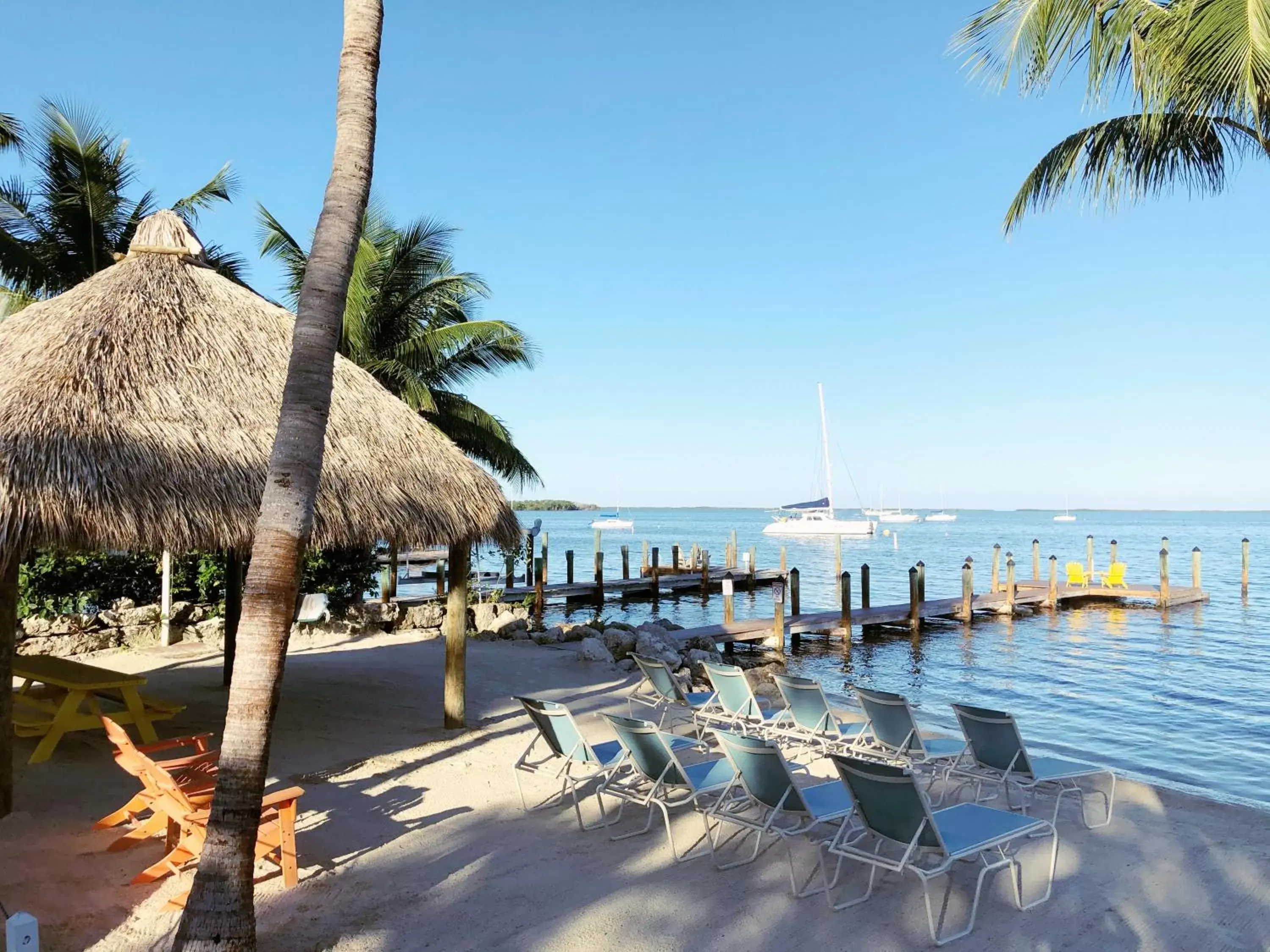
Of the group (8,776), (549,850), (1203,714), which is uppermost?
(8,776)

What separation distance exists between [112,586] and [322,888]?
1068 centimetres

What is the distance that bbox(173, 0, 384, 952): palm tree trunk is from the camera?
11.1 feet

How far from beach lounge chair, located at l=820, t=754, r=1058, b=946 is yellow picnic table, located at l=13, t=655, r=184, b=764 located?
5.19m

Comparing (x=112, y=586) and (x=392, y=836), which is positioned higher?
(x=112, y=586)

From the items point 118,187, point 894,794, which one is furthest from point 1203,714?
point 118,187

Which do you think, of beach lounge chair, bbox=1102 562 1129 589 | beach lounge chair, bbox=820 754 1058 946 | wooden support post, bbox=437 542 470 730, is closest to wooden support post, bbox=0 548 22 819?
wooden support post, bbox=437 542 470 730

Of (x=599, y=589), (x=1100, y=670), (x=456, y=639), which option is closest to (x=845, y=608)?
(x=1100, y=670)

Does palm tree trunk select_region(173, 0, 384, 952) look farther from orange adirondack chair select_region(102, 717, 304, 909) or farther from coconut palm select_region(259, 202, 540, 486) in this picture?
coconut palm select_region(259, 202, 540, 486)

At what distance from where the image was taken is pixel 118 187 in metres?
16.0

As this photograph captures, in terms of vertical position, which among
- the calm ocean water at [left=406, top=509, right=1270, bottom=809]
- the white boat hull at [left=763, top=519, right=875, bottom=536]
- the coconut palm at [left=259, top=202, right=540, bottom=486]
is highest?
the coconut palm at [left=259, top=202, right=540, bottom=486]

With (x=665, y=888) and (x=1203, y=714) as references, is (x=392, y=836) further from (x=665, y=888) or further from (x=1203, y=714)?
(x=1203, y=714)

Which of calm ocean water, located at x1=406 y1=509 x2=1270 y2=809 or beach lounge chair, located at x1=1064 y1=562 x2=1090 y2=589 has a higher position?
beach lounge chair, located at x1=1064 y1=562 x2=1090 y2=589

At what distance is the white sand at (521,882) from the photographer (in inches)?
158

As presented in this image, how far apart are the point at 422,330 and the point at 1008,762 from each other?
15048mm
